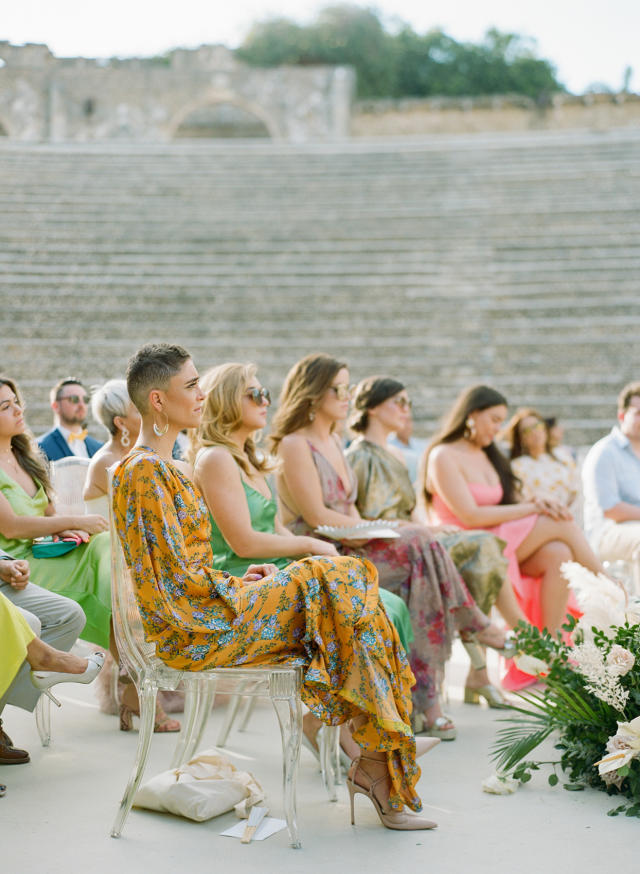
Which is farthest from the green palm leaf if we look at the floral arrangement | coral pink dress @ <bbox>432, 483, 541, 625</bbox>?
coral pink dress @ <bbox>432, 483, 541, 625</bbox>

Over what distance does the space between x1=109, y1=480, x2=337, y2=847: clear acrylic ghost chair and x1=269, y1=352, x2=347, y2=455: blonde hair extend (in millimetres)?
1397

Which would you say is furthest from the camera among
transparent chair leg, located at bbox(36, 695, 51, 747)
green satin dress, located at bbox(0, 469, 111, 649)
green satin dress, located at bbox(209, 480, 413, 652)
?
green satin dress, located at bbox(0, 469, 111, 649)

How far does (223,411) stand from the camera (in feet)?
11.6

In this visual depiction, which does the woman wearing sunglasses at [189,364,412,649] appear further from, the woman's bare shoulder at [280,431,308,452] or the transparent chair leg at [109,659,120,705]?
the transparent chair leg at [109,659,120,705]

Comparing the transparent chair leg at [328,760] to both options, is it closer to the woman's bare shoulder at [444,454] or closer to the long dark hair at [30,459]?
the long dark hair at [30,459]

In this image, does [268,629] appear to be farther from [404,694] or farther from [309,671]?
[404,694]

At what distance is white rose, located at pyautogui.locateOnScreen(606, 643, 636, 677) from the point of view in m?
3.06

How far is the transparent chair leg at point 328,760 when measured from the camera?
3.13 m

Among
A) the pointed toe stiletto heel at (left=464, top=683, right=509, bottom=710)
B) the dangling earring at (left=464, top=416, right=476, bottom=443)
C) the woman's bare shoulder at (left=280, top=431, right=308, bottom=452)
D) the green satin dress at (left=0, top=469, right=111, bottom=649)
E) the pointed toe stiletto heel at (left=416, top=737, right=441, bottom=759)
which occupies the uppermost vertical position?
the woman's bare shoulder at (left=280, top=431, right=308, bottom=452)

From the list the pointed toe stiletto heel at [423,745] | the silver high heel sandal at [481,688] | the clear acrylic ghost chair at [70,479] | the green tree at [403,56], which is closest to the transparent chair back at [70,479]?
the clear acrylic ghost chair at [70,479]

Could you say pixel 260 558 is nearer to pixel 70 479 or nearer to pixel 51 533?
pixel 51 533

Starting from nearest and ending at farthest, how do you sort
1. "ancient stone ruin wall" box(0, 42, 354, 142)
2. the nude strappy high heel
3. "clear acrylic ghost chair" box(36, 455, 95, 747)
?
the nude strappy high heel, "clear acrylic ghost chair" box(36, 455, 95, 747), "ancient stone ruin wall" box(0, 42, 354, 142)

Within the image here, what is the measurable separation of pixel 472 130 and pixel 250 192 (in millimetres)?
14750

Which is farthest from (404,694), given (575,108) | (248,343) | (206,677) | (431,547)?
(575,108)
